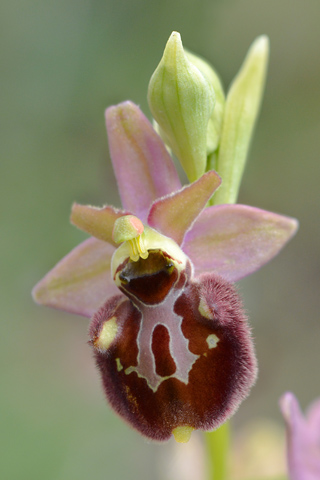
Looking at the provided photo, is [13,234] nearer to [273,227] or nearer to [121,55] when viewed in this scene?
[121,55]

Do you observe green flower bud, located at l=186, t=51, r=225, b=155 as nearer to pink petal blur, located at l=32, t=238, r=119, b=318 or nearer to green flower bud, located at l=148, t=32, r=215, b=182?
green flower bud, located at l=148, t=32, r=215, b=182

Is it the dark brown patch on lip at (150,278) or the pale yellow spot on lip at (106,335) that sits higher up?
the dark brown patch on lip at (150,278)

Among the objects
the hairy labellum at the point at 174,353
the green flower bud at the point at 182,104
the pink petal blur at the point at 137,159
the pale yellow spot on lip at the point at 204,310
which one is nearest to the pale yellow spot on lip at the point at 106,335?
the hairy labellum at the point at 174,353

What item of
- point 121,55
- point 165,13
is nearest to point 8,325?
point 121,55

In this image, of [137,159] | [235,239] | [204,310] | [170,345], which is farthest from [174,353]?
[137,159]

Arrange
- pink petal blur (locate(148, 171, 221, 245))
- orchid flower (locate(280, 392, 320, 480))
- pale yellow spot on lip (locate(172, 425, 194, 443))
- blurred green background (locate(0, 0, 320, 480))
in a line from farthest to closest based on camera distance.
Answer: blurred green background (locate(0, 0, 320, 480)) < orchid flower (locate(280, 392, 320, 480)) < pink petal blur (locate(148, 171, 221, 245)) < pale yellow spot on lip (locate(172, 425, 194, 443))

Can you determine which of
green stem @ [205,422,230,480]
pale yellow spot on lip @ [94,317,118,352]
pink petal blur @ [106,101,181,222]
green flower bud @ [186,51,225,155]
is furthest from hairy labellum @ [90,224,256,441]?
green stem @ [205,422,230,480]

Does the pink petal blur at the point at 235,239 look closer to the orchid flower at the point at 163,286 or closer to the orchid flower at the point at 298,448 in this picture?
the orchid flower at the point at 163,286

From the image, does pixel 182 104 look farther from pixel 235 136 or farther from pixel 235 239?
pixel 235 239
